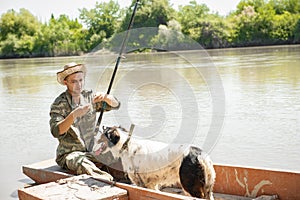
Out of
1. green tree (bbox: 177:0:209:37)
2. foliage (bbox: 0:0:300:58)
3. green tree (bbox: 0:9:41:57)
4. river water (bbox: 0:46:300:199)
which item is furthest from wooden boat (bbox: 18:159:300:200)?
green tree (bbox: 0:9:41:57)

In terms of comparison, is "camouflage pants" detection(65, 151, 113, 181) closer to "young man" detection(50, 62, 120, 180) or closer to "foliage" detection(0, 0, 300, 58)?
"young man" detection(50, 62, 120, 180)

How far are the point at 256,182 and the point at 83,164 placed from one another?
1.54 metres

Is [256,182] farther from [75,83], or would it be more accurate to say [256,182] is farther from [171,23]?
[171,23]

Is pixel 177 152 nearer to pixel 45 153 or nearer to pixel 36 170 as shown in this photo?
pixel 36 170

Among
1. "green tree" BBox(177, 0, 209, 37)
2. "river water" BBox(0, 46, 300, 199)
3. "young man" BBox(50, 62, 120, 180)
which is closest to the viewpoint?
"young man" BBox(50, 62, 120, 180)

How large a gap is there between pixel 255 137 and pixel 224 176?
2951 mm

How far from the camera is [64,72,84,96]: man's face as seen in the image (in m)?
4.59

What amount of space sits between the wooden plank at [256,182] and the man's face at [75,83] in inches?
56.7

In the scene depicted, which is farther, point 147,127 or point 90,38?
point 90,38

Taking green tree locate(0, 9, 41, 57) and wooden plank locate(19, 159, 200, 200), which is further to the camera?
green tree locate(0, 9, 41, 57)

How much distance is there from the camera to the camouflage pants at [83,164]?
4.51 m

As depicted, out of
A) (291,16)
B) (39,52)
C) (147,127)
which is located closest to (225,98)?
(147,127)

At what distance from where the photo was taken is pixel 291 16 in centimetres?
5559

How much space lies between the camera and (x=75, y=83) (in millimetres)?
4625
